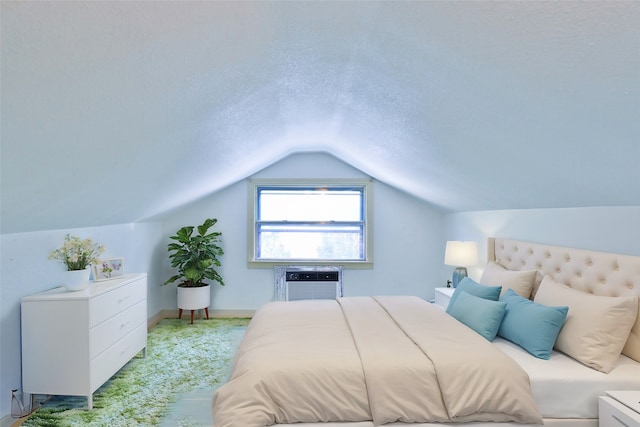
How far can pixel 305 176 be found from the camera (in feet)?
18.5

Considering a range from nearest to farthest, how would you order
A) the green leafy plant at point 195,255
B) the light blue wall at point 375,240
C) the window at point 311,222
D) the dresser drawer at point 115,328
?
the dresser drawer at point 115,328 < the green leafy plant at point 195,255 < the light blue wall at point 375,240 < the window at point 311,222

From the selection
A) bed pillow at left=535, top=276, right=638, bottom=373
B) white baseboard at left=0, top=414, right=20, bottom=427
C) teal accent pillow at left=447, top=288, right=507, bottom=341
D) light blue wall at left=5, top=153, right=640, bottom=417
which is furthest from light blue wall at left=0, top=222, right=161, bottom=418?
bed pillow at left=535, top=276, right=638, bottom=373

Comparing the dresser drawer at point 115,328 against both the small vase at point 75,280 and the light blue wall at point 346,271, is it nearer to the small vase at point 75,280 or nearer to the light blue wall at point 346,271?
the small vase at point 75,280

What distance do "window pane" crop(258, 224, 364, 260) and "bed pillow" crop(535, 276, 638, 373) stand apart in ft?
11.3

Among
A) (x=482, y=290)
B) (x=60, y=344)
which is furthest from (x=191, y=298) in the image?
(x=482, y=290)

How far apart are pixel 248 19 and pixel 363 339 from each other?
193 centimetres

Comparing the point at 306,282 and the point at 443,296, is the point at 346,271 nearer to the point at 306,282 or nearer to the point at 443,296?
the point at 306,282

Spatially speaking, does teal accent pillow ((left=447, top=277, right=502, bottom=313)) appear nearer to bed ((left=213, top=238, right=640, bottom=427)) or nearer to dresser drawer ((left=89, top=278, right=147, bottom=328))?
bed ((left=213, top=238, right=640, bottom=427))

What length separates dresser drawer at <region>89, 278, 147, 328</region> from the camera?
292 centimetres

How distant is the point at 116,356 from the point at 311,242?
9.94ft

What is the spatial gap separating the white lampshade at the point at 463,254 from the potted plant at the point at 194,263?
289cm

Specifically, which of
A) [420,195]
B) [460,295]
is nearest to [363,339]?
[460,295]

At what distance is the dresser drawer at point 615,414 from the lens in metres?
1.80

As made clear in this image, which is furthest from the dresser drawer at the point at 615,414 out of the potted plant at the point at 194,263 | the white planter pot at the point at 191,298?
the white planter pot at the point at 191,298
